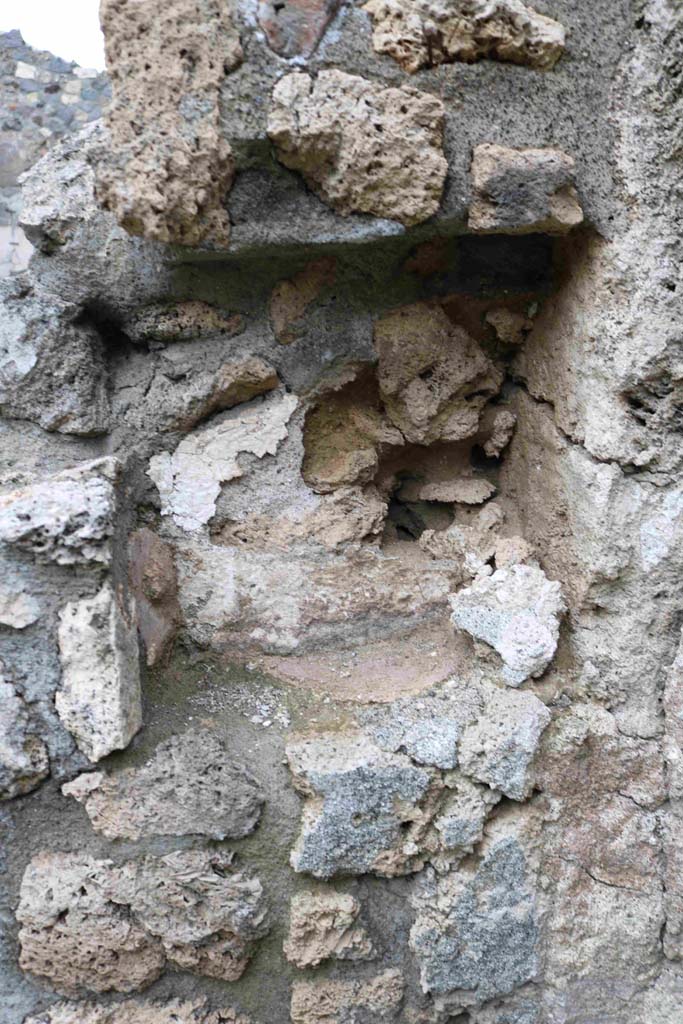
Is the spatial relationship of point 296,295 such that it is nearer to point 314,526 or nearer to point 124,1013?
point 314,526

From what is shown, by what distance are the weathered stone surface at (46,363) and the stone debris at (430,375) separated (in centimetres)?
47

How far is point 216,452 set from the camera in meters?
1.24

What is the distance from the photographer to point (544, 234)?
1.20m

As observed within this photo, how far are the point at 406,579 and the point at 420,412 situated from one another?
0.96 ft

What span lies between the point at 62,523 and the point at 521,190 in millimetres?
789

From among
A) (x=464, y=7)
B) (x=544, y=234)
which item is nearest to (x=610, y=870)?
(x=544, y=234)

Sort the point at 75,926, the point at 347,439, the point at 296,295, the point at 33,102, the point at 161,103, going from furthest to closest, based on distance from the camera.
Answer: the point at 33,102 → the point at 347,439 → the point at 296,295 → the point at 75,926 → the point at 161,103

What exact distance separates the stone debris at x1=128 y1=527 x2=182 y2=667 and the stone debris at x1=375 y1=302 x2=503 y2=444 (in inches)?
18.3

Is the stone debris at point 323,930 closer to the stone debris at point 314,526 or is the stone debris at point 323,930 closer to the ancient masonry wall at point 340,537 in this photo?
the ancient masonry wall at point 340,537

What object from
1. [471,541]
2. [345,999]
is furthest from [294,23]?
[345,999]

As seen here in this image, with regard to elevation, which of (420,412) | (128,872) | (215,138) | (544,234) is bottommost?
(128,872)

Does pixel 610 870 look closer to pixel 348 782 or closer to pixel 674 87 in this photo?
pixel 348 782

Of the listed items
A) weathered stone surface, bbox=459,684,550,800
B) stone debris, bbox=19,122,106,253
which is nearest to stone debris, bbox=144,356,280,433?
stone debris, bbox=19,122,106,253

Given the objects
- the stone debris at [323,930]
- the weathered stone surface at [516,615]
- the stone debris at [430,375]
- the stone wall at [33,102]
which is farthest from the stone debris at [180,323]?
the stone wall at [33,102]
